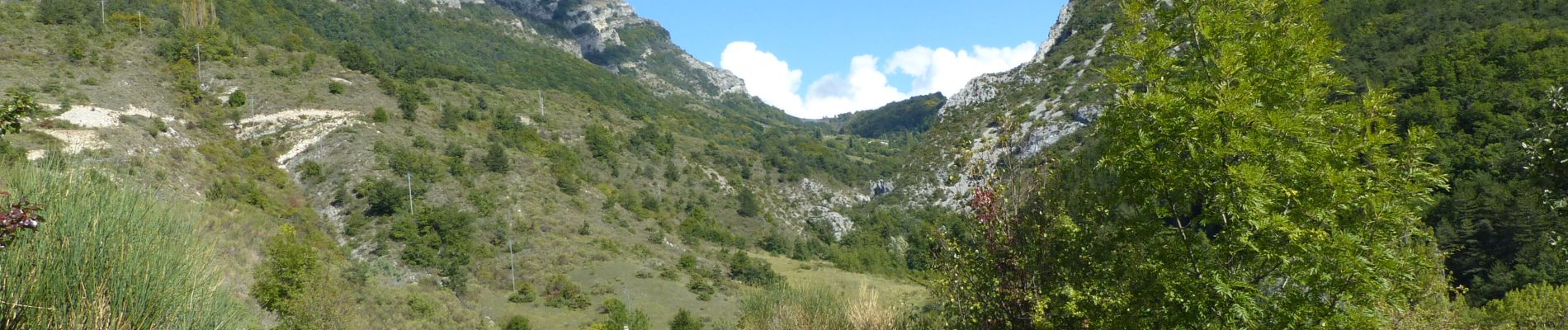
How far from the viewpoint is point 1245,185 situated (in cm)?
410

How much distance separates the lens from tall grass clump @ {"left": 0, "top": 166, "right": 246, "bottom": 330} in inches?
151

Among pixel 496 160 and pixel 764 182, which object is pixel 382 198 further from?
pixel 764 182

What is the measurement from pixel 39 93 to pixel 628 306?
31.6 metres

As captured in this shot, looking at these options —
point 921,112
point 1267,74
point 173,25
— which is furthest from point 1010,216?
point 921,112

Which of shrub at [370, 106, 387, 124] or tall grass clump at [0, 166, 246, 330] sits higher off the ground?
tall grass clump at [0, 166, 246, 330]

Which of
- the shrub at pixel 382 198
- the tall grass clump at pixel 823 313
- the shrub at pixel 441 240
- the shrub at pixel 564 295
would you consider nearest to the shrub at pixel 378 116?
the shrub at pixel 382 198

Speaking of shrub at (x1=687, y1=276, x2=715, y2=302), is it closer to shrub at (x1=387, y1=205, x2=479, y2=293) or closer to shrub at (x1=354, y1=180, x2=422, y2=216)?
shrub at (x1=387, y1=205, x2=479, y2=293)

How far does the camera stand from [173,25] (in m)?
57.3

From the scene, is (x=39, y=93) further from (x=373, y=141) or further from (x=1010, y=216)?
(x=1010, y=216)

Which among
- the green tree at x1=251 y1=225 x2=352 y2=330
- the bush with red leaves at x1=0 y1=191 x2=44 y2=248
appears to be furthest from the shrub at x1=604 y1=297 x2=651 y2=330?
the bush with red leaves at x1=0 y1=191 x2=44 y2=248

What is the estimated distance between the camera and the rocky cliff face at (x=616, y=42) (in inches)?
6334

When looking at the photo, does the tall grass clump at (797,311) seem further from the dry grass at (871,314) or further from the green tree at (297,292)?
the green tree at (297,292)

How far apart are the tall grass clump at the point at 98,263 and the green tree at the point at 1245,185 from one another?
5.56 m

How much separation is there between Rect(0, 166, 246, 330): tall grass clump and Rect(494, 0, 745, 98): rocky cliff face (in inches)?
5900
